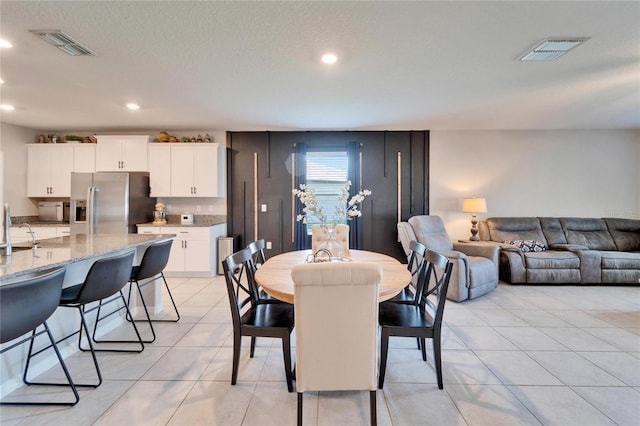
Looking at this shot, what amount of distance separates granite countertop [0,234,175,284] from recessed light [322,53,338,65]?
7.49 feet

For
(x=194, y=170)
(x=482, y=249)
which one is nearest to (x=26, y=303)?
(x=194, y=170)

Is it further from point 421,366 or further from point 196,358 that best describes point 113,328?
point 421,366

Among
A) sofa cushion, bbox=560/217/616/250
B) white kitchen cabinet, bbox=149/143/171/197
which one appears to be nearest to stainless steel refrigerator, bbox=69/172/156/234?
white kitchen cabinet, bbox=149/143/171/197

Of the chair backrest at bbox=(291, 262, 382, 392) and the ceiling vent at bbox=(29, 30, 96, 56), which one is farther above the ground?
the ceiling vent at bbox=(29, 30, 96, 56)

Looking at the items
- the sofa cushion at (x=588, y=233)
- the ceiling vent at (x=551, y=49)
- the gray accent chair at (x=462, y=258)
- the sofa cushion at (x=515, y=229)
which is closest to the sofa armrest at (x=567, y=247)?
the sofa cushion at (x=515, y=229)

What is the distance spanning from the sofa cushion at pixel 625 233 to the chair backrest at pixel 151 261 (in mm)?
6542

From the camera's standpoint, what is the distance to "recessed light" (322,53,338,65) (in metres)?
2.40

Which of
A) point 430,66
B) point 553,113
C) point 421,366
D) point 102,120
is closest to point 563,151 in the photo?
point 553,113

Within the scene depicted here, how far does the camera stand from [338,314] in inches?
55.6

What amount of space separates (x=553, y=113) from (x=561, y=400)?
12.9ft

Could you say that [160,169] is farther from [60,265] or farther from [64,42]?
[60,265]

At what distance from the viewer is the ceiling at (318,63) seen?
6.19 ft

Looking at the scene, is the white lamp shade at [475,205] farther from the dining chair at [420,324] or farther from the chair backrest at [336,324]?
the chair backrest at [336,324]

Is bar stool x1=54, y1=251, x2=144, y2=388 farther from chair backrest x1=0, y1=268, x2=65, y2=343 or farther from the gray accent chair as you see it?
the gray accent chair
